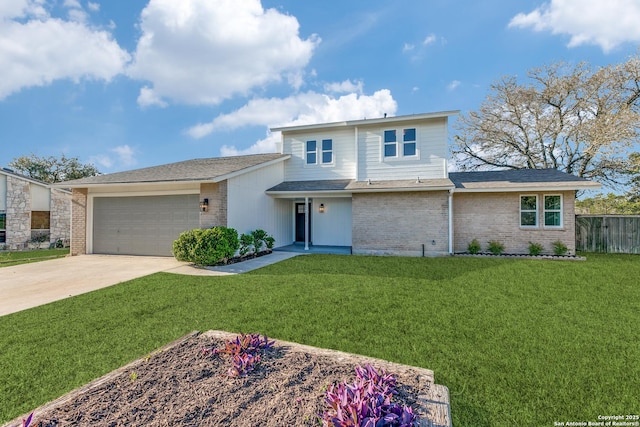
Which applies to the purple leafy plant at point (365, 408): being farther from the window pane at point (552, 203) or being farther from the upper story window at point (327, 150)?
the window pane at point (552, 203)

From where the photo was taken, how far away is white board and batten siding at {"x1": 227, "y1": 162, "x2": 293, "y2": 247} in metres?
10.8

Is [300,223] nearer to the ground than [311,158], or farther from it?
nearer to the ground

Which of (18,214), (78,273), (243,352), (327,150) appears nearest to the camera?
(243,352)

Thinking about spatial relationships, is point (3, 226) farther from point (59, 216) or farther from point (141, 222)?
point (141, 222)

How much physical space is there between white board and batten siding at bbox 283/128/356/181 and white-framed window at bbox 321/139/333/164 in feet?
0.47

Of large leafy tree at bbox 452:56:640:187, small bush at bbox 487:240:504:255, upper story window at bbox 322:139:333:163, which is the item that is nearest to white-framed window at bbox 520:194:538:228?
small bush at bbox 487:240:504:255

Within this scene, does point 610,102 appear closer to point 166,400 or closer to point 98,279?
point 166,400

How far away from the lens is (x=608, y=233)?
12.7m

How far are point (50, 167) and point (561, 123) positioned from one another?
42.9 metres

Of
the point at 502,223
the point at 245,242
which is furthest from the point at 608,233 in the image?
the point at 245,242

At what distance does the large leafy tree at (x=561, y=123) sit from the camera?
1608 centimetres

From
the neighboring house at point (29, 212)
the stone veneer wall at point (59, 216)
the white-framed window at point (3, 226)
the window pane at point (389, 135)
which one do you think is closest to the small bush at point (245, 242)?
the window pane at point (389, 135)

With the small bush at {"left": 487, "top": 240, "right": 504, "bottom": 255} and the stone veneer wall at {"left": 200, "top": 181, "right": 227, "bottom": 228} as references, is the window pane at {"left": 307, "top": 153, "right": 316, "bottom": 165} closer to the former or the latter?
the stone veneer wall at {"left": 200, "top": 181, "right": 227, "bottom": 228}

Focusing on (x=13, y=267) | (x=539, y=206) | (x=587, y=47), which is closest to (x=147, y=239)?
(x=13, y=267)
